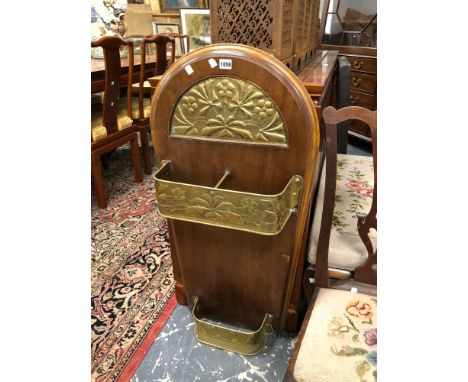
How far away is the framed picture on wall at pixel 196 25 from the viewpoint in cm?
383

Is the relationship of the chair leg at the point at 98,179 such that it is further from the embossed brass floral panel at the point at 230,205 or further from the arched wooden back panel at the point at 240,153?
the embossed brass floral panel at the point at 230,205

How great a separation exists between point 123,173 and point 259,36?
6.87 feet

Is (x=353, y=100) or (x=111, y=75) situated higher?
(x=111, y=75)

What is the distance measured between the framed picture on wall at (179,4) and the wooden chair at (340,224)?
3.15 meters

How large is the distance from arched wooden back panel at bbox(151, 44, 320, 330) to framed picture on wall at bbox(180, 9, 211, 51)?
10.5ft

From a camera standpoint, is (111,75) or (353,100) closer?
(111,75)

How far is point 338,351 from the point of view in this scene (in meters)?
0.84

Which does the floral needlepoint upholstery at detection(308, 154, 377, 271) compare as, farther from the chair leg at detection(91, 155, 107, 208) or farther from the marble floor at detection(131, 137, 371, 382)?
the chair leg at detection(91, 155, 107, 208)

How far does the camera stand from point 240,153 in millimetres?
944

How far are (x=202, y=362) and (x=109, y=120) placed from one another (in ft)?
5.46

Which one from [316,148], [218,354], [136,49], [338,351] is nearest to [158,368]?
[218,354]

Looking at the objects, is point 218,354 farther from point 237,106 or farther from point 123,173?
point 123,173

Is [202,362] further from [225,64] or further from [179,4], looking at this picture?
[179,4]

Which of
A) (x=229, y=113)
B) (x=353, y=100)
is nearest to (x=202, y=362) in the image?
(x=229, y=113)
